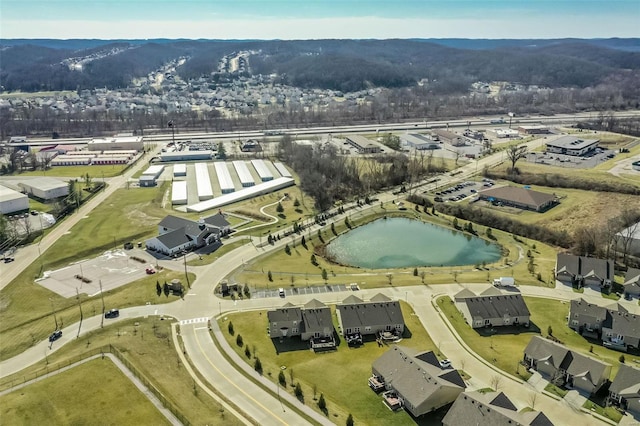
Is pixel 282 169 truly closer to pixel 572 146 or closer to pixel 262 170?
pixel 262 170

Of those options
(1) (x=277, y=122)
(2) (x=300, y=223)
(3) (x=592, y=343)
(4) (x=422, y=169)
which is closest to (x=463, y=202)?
(4) (x=422, y=169)

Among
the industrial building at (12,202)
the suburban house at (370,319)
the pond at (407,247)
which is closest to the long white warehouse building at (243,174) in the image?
the pond at (407,247)

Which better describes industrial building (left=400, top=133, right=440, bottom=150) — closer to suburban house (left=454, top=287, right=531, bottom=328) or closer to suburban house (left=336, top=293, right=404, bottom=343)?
suburban house (left=454, top=287, right=531, bottom=328)

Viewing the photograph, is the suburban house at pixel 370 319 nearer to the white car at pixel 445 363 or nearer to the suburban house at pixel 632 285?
the white car at pixel 445 363

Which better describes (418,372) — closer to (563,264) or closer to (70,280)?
(563,264)

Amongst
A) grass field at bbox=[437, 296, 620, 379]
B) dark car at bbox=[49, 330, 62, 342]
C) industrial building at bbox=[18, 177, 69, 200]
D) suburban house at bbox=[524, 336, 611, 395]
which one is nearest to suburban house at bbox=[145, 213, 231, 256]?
dark car at bbox=[49, 330, 62, 342]

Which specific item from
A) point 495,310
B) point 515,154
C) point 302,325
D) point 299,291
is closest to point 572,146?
point 515,154

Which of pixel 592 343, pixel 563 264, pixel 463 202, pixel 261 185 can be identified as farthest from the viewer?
pixel 261 185
